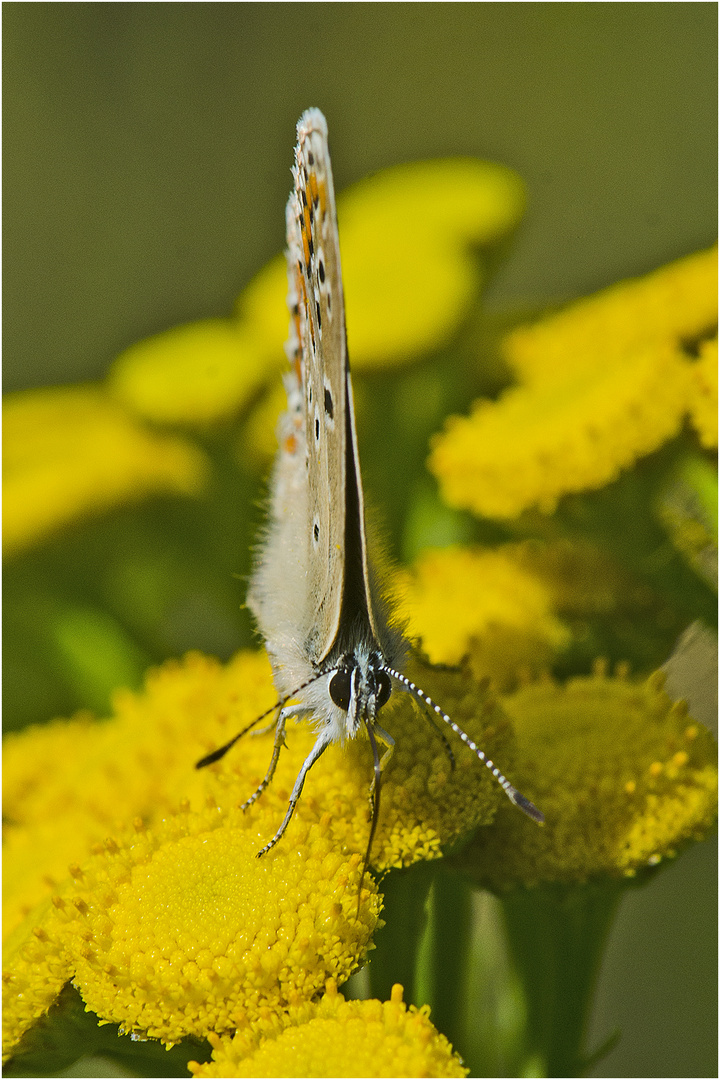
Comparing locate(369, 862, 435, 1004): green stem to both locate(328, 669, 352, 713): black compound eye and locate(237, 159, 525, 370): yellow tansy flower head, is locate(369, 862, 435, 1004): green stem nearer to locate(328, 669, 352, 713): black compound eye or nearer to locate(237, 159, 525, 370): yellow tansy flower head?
locate(328, 669, 352, 713): black compound eye

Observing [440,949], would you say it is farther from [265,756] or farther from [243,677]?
[243,677]

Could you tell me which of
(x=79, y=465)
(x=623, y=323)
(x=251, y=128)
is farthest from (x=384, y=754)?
(x=251, y=128)

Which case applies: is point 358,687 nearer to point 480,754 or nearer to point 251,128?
point 480,754

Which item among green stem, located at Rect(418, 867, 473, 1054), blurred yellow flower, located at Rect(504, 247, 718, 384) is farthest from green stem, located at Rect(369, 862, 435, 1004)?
blurred yellow flower, located at Rect(504, 247, 718, 384)

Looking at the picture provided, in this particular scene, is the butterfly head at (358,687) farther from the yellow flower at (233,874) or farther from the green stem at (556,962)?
the green stem at (556,962)

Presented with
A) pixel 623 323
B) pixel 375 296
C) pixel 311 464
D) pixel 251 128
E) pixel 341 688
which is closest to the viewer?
pixel 341 688

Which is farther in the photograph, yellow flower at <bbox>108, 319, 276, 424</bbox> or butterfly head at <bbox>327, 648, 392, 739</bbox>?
yellow flower at <bbox>108, 319, 276, 424</bbox>
